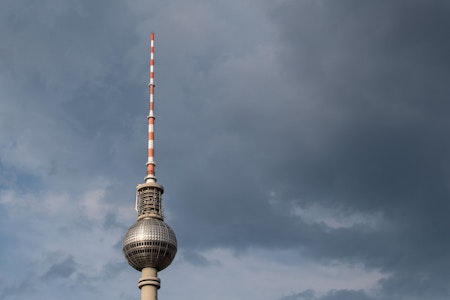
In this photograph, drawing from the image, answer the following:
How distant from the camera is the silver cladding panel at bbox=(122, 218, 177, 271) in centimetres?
17938

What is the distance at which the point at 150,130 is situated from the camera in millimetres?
198375

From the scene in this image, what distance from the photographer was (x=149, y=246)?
179 m

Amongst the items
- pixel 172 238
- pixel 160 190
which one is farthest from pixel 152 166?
pixel 172 238

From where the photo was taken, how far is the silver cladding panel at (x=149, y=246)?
179 meters

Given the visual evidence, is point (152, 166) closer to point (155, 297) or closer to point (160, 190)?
point (160, 190)

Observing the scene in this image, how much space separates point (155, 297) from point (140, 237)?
570 inches

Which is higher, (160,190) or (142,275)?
(160,190)

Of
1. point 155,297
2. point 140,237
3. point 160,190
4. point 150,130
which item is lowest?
point 155,297

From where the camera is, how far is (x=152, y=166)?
194 m

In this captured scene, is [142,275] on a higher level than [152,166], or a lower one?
lower

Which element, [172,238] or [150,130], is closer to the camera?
[172,238]

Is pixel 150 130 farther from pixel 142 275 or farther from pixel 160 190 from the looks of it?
pixel 142 275

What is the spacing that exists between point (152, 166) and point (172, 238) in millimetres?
20620

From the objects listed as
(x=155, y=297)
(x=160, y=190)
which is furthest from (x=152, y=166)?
(x=155, y=297)
